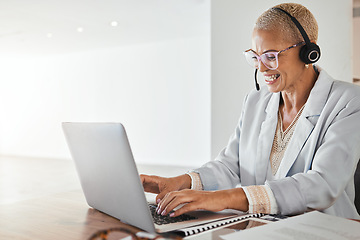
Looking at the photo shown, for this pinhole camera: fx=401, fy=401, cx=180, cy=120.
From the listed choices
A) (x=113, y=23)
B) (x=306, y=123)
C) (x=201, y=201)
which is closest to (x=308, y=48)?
(x=306, y=123)

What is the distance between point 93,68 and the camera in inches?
384

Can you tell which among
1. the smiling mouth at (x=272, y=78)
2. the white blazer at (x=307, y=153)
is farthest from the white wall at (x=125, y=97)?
the smiling mouth at (x=272, y=78)

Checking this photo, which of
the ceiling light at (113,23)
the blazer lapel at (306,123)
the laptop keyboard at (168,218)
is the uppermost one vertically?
the ceiling light at (113,23)

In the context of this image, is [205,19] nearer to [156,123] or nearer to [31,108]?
[156,123]

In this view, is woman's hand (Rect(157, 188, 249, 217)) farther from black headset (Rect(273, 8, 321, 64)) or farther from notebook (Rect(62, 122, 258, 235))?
black headset (Rect(273, 8, 321, 64))

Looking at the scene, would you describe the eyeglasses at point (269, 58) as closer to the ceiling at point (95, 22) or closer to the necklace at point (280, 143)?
the necklace at point (280, 143)

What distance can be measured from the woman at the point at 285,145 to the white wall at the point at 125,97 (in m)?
6.64

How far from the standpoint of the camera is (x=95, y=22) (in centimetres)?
675

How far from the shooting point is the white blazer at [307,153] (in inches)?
43.2

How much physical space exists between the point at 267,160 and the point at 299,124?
168mm

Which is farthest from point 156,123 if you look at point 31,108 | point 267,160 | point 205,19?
point 267,160

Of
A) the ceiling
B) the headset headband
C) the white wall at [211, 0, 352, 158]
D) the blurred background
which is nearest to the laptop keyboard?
the headset headband

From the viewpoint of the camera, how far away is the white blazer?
1.10 m

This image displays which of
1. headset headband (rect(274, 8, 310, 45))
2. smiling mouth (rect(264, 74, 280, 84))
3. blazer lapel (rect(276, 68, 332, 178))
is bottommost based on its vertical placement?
blazer lapel (rect(276, 68, 332, 178))
